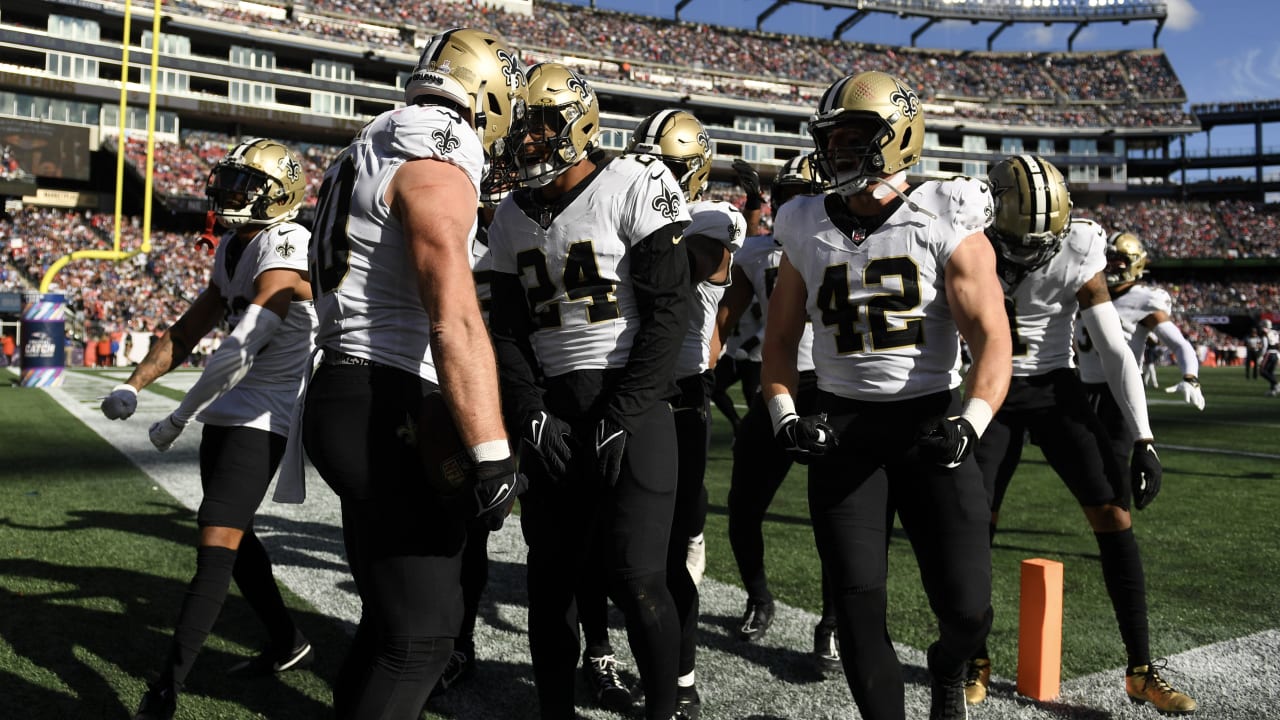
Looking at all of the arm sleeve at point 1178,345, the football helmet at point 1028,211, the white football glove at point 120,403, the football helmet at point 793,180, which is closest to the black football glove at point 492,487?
the white football glove at point 120,403

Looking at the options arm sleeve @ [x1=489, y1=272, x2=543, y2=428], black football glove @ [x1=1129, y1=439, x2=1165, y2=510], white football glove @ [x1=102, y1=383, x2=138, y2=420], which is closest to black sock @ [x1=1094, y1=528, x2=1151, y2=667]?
black football glove @ [x1=1129, y1=439, x2=1165, y2=510]

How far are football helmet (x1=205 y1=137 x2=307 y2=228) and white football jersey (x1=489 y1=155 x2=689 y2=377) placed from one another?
140 cm

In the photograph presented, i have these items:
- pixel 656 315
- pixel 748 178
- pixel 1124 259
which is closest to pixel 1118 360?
pixel 748 178

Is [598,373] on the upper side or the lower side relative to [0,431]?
upper

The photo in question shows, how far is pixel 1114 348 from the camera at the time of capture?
3.99 m

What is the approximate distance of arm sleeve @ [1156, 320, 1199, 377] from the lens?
6867 millimetres

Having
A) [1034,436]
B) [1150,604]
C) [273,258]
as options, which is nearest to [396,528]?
[273,258]

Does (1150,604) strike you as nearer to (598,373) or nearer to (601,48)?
(598,373)

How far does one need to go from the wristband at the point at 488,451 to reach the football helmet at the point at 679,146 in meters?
2.22

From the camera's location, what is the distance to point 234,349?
11.4ft

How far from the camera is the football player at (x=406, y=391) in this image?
2203 millimetres

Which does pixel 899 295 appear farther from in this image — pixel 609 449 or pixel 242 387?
pixel 242 387

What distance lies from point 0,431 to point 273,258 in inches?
428

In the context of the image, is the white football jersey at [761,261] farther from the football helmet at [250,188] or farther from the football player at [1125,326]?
the football helmet at [250,188]
